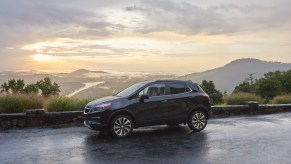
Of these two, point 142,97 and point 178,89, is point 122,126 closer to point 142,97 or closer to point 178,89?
point 142,97

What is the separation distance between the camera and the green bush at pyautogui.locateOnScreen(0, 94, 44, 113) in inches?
661

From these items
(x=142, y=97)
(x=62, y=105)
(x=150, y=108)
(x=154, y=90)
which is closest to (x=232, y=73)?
(x=62, y=105)

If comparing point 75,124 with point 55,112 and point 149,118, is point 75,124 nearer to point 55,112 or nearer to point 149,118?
point 55,112

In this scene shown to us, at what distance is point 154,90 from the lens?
13438mm

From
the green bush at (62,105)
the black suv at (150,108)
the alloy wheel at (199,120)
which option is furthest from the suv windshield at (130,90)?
the green bush at (62,105)

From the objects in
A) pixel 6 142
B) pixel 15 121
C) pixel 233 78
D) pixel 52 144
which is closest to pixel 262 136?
pixel 52 144

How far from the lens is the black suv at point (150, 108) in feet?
41.4

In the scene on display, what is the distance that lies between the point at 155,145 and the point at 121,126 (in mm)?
1755

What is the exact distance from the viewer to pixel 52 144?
38.1 ft

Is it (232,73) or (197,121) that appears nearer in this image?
(197,121)

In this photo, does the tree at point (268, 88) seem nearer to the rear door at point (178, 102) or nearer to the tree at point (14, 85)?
the tree at point (14, 85)

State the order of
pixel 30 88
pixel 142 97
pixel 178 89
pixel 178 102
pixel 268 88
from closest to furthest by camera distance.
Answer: pixel 142 97
pixel 178 102
pixel 178 89
pixel 30 88
pixel 268 88

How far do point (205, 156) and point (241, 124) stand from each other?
6.37 meters

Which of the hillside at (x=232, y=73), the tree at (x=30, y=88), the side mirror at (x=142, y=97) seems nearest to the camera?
the side mirror at (x=142, y=97)
